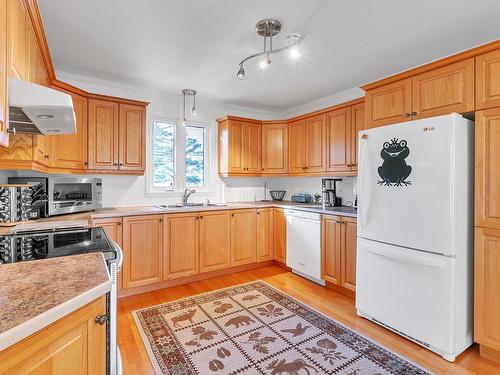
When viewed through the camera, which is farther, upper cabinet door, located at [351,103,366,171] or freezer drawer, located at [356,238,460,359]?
upper cabinet door, located at [351,103,366,171]

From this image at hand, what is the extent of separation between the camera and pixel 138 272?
299 centimetres

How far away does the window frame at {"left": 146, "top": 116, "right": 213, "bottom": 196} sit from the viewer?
143 inches

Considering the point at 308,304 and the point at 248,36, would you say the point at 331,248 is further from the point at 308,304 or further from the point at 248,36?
the point at 248,36

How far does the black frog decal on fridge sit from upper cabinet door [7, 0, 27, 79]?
2.44 meters

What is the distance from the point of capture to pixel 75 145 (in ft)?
9.27

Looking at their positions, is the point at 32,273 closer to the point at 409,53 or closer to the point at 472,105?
the point at 472,105

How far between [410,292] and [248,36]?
2.40 metres

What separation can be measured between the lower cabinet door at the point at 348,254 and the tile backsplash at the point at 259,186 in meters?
1.21

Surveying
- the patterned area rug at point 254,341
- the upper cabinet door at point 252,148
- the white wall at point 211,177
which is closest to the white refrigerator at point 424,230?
the patterned area rug at point 254,341

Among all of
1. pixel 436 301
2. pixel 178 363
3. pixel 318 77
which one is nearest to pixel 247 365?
pixel 178 363

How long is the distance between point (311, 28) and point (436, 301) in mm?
2225

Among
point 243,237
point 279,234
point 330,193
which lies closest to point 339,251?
point 330,193

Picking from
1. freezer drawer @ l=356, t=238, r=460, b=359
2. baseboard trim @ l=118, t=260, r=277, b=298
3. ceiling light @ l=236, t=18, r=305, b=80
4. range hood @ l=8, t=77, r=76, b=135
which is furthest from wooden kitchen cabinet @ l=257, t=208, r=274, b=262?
range hood @ l=8, t=77, r=76, b=135

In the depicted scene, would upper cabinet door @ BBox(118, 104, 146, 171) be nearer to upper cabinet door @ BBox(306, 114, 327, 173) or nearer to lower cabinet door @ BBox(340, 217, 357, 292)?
upper cabinet door @ BBox(306, 114, 327, 173)
